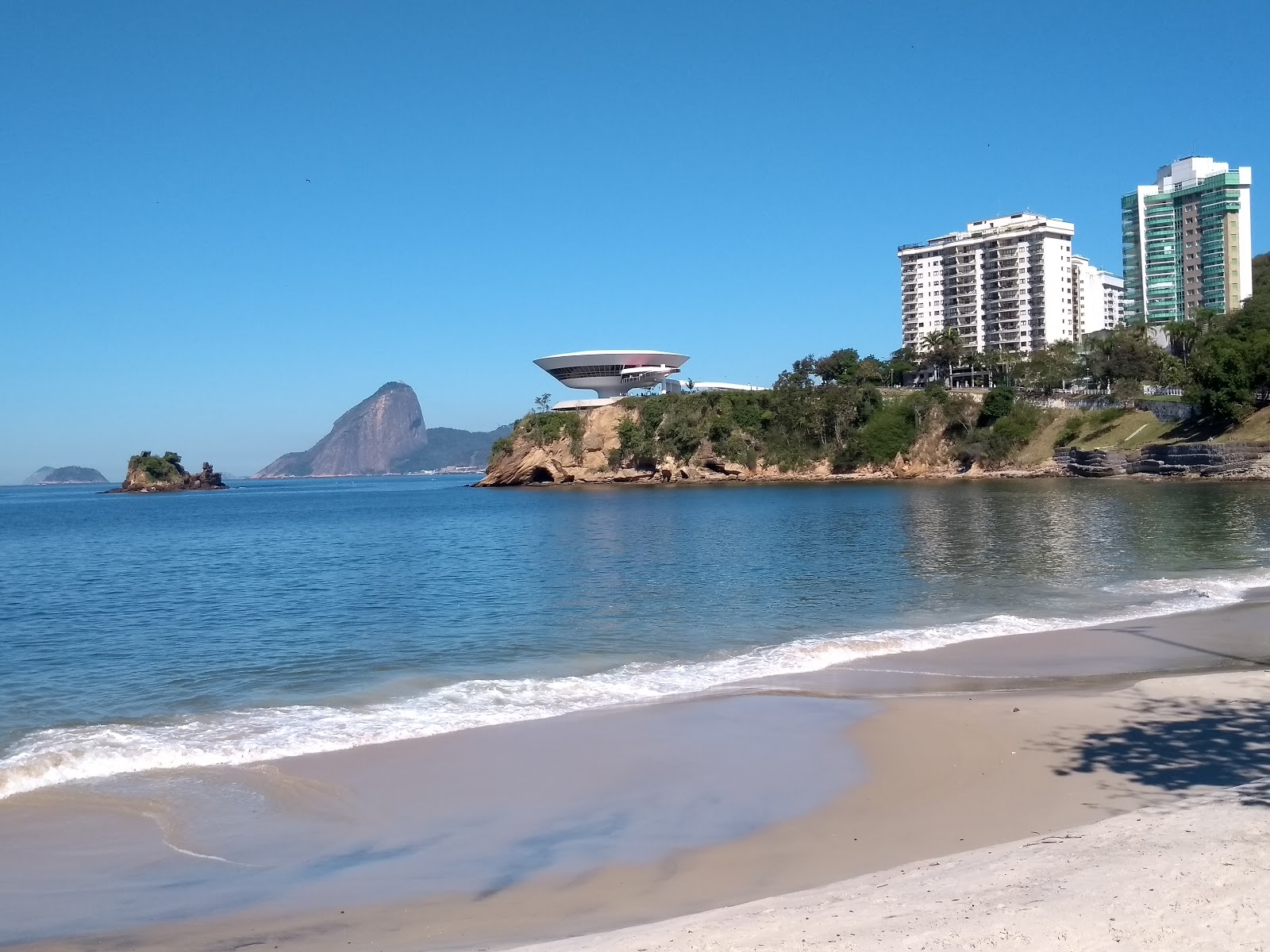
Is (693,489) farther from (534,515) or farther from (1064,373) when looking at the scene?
(1064,373)

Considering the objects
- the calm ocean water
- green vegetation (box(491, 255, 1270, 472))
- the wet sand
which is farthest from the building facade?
the wet sand

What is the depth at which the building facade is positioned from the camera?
468ft

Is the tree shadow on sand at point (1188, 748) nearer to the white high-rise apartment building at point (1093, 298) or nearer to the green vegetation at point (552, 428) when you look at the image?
the green vegetation at point (552, 428)

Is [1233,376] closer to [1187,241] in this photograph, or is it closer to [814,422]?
[814,422]

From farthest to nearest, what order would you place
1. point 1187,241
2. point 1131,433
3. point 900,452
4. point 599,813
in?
point 1187,241 → point 900,452 → point 1131,433 → point 599,813

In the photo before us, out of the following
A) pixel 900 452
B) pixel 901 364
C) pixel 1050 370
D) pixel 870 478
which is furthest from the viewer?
pixel 901 364

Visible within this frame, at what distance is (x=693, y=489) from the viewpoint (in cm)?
9019

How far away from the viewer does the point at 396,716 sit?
1239cm

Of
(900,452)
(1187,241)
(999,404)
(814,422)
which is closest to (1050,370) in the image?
(999,404)

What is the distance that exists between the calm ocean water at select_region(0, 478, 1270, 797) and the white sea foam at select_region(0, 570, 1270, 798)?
50 mm

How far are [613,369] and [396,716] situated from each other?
118105mm

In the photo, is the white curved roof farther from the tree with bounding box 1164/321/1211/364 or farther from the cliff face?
the tree with bounding box 1164/321/1211/364

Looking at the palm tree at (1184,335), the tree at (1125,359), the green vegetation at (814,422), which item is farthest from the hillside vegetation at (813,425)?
the palm tree at (1184,335)

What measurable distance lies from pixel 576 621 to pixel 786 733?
9.56 meters
